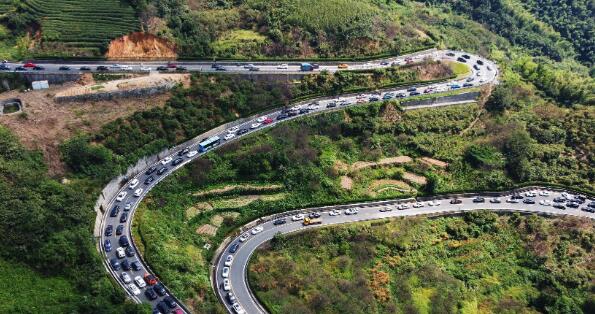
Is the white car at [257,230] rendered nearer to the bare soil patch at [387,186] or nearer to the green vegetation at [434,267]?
the green vegetation at [434,267]

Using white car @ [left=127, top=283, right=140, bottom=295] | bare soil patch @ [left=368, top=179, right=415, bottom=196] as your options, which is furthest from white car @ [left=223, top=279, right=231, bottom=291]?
bare soil patch @ [left=368, top=179, right=415, bottom=196]

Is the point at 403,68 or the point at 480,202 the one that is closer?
the point at 480,202

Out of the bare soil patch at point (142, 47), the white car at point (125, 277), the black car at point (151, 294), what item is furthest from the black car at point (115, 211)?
the bare soil patch at point (142, 47)

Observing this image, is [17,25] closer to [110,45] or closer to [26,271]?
[110,45]

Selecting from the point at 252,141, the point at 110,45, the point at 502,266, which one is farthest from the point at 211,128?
the point at 502,266

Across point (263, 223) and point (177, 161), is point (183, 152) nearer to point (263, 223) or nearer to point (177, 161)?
point (177, 161)
